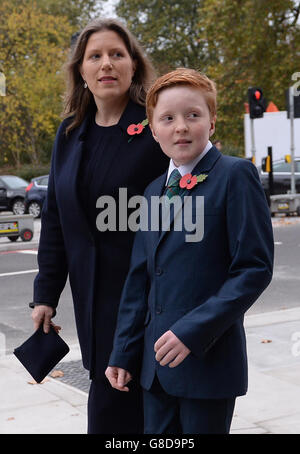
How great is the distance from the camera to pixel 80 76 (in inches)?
109

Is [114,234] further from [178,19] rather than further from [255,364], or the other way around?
[178,19]

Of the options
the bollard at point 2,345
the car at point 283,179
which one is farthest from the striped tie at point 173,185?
the car at point 283,179

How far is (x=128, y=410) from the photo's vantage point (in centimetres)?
256

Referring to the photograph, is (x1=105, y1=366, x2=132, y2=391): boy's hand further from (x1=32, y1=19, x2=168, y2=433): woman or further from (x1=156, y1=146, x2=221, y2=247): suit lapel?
(x1=156, y1=146, x2=221, y2=247): suit lapel

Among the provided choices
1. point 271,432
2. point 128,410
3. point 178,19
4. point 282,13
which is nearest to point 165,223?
point 128,410

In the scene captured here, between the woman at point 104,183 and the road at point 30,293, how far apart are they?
351 cm

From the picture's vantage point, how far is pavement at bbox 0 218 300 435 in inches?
155

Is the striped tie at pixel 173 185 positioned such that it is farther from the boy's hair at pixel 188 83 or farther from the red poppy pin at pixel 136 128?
the red poppy pin at pixel 136 128

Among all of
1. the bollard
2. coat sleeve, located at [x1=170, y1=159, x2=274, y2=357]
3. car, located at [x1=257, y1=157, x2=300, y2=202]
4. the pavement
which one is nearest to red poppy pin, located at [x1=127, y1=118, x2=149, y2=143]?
coat sleeve, located at [x1=170, y1=159, x2=274, y2=357]

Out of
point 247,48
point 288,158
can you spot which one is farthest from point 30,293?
point 247,48

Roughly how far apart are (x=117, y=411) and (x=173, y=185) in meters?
0.88

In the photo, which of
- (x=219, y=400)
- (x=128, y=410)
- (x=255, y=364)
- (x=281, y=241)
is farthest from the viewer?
(x=281, y=241)

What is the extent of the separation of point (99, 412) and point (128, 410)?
107 mm

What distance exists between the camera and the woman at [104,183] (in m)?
2.54
